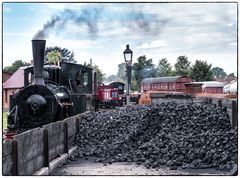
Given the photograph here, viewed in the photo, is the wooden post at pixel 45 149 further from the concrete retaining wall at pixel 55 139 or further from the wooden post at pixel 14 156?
the wooden post at pixel 14 156

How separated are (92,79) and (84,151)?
569 cm

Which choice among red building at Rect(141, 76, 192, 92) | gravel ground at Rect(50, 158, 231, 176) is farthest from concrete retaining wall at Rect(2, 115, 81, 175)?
red building at Rect(141, 76, 192, 92)

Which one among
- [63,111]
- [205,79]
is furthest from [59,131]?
[205,79]

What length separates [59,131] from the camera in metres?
7.20

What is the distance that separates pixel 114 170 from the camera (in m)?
6.43

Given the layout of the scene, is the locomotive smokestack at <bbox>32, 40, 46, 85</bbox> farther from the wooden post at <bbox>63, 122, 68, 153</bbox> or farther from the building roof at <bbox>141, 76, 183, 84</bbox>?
the building roof at <bbox>141, 76, 183, 84</bbox>

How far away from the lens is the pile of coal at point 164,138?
641cm

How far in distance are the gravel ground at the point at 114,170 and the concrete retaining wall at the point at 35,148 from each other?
0.30 m

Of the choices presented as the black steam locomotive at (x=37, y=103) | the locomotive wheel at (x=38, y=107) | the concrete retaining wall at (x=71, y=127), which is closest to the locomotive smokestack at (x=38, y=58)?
the black steam locomotive at (x=37, y=103)

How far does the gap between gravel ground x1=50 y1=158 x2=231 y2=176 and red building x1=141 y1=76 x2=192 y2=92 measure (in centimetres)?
1668

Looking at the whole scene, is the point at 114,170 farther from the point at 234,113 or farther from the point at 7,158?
the point at 7,158

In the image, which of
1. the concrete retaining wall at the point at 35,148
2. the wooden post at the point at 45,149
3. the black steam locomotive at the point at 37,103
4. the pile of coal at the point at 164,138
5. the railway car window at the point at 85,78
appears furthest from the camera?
the railway car window at the point at 85,78

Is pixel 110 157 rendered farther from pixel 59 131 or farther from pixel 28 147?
pixel 28 147

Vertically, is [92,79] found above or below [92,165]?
above
